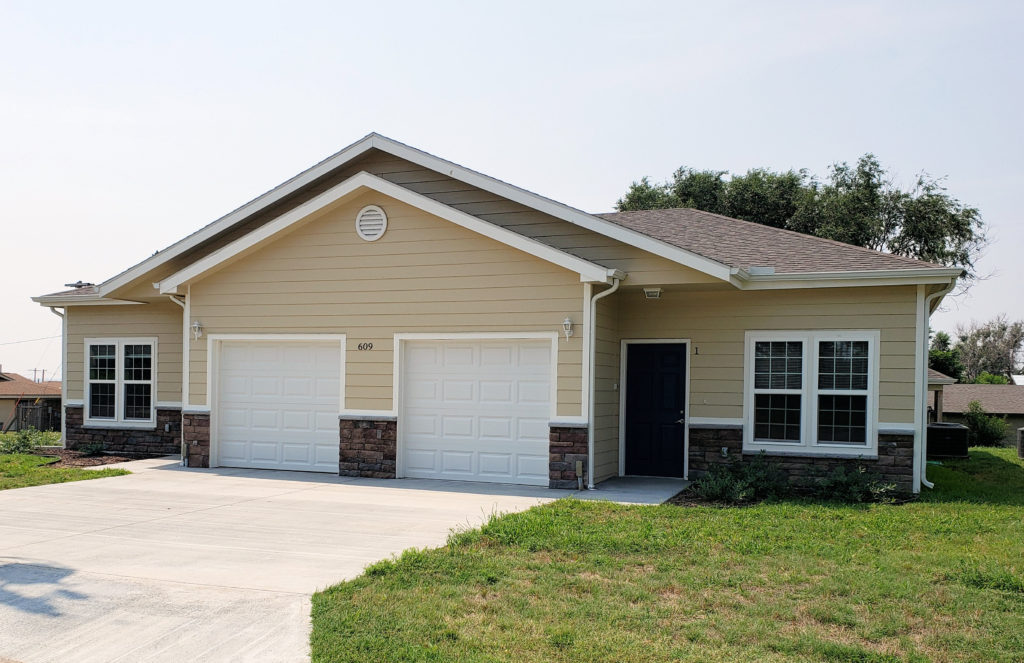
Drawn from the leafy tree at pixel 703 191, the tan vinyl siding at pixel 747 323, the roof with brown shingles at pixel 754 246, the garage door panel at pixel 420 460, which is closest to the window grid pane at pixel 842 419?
the tan vinyl siding at pixel 747 323

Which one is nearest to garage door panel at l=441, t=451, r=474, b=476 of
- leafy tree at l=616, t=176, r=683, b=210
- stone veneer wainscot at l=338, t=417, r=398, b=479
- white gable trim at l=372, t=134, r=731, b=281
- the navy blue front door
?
stone veneer wainscot at l=338, t=417, r=398, b=479

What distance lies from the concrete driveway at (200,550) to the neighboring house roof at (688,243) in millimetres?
3356

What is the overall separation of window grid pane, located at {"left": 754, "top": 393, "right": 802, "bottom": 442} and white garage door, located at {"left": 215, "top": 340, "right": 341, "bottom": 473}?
6399 millimetres

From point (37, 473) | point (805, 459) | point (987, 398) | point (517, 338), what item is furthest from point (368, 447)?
point (987, 398)

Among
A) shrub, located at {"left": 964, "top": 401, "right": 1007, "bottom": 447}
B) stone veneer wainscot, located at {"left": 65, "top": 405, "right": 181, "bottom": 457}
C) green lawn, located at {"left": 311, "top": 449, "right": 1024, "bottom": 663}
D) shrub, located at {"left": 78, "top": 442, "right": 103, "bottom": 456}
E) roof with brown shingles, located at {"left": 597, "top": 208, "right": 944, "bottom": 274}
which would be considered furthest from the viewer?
shrub, located at {"left": 964, "top": 401, "right": 1007, "bottom": 447}

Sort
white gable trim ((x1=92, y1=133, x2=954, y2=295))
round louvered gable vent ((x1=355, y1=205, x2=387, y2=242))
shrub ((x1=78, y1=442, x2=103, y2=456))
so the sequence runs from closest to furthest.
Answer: white gable trim ((x1=92, y1=133, x2=954, y2=295)) → round louvered gable vent ((x1=355, y1=205, x2=387, y2=242)) → shrub ((x1=78, y1=442, x2=103, y2=456))

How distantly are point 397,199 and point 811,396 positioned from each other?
6.68m

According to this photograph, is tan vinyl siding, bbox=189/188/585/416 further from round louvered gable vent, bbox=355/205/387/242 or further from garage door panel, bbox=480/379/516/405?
garage door panel, bbox=480/379/516/405

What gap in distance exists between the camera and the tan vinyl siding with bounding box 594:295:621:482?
1237 cm

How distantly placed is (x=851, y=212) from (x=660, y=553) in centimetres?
2807

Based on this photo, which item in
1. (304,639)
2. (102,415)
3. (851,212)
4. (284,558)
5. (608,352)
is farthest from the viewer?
(851,212)

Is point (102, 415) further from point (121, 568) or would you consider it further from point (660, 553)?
point (660, 553)

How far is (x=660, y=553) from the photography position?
7.72m

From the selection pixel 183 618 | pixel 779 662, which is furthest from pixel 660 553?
pixel 183 618
